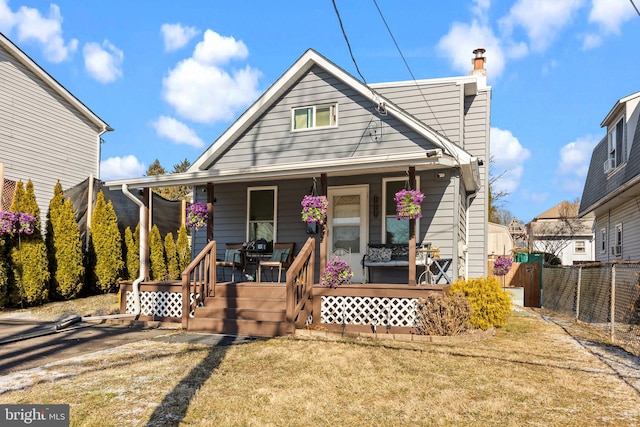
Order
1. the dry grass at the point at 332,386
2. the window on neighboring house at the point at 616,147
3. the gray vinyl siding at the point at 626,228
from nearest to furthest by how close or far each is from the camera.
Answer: the dry grass at the point at 332,386 < the gray vinyl siding at the point at 626,228 < the window on neighboring house at the point at 616,147

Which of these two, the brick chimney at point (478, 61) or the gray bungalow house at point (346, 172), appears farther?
the brick chimney at point (478, 61)

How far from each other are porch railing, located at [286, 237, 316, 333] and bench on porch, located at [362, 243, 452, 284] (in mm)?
1650

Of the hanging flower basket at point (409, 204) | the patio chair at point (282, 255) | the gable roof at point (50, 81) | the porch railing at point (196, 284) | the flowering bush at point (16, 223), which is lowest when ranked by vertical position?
the porch railing at point (196, 284)

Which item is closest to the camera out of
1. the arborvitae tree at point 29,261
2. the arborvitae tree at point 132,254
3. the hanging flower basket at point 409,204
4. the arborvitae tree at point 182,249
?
the hanging flower basket at point 409,204

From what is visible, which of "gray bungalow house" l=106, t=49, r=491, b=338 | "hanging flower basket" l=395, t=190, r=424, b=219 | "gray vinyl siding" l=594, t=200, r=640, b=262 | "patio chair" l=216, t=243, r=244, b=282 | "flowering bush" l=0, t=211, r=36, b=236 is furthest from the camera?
"gray vinyl siding" l=594, t=200, r=640, b=262

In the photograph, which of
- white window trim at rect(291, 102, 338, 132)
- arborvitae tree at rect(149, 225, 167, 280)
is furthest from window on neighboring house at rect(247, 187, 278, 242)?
arborvitae tree at rect(149, 225, 167, 280)

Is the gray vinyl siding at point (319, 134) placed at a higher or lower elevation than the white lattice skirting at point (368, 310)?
higher

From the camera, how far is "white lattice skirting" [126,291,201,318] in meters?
8.96

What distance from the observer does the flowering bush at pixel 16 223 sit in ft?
33.2

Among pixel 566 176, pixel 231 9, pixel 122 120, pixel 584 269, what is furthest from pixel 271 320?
pixel 566 176

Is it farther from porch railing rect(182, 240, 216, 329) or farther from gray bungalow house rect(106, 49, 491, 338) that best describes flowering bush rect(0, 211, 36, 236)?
porch railing rect(182, 240, 216, 329)

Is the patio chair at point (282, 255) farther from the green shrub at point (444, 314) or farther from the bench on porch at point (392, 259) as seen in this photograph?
the green shrub at point (444, 314)

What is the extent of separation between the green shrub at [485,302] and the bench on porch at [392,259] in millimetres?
1441

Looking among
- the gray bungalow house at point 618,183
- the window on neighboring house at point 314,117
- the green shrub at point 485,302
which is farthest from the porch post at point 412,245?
the gray bungalow house at point 618,183
